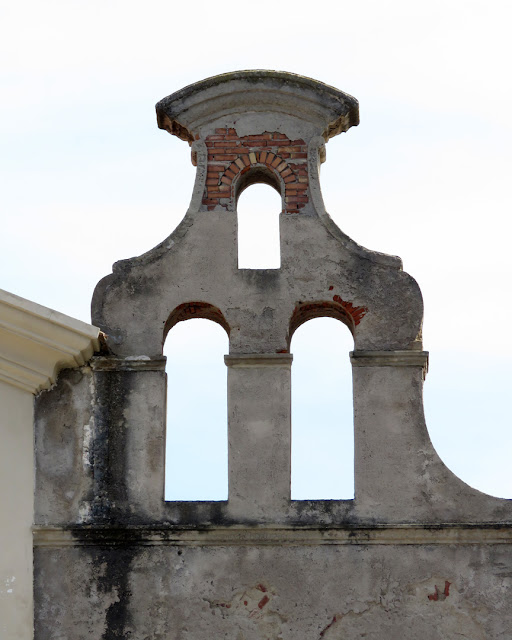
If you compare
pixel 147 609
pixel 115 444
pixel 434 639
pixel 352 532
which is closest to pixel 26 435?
pixel 115 444

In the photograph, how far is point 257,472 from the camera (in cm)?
1152

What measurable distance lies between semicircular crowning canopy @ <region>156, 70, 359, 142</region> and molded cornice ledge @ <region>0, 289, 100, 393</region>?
1.86 metres

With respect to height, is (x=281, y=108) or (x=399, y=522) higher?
(x=281, y=108)

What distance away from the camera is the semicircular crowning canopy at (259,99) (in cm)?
1230

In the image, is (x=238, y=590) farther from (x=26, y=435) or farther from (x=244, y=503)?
(x=26, y=435)

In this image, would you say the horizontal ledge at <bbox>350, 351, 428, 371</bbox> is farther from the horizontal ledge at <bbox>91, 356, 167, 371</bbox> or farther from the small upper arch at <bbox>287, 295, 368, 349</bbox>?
the horizontal ledge at <bbox>91, 356, 167, 371</bbox>

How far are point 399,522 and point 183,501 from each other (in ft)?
4.92

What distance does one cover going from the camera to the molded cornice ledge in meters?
11.5

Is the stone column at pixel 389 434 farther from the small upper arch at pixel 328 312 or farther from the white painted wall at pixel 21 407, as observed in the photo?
the white painted wall at pixel 21 407

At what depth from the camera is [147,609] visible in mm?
11195

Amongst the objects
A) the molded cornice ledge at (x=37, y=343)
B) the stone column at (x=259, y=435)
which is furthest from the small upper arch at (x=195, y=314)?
the molded cornice ledge at (x=37, y=343)

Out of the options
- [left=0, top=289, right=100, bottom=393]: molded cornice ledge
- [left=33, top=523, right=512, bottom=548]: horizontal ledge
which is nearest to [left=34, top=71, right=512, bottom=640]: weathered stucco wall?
[left=33, top=523, right=512, bottom=548]: horizontal ledge

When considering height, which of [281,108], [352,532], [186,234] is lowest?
[352,532]

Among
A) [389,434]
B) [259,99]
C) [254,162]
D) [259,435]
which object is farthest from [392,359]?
[259,99]
